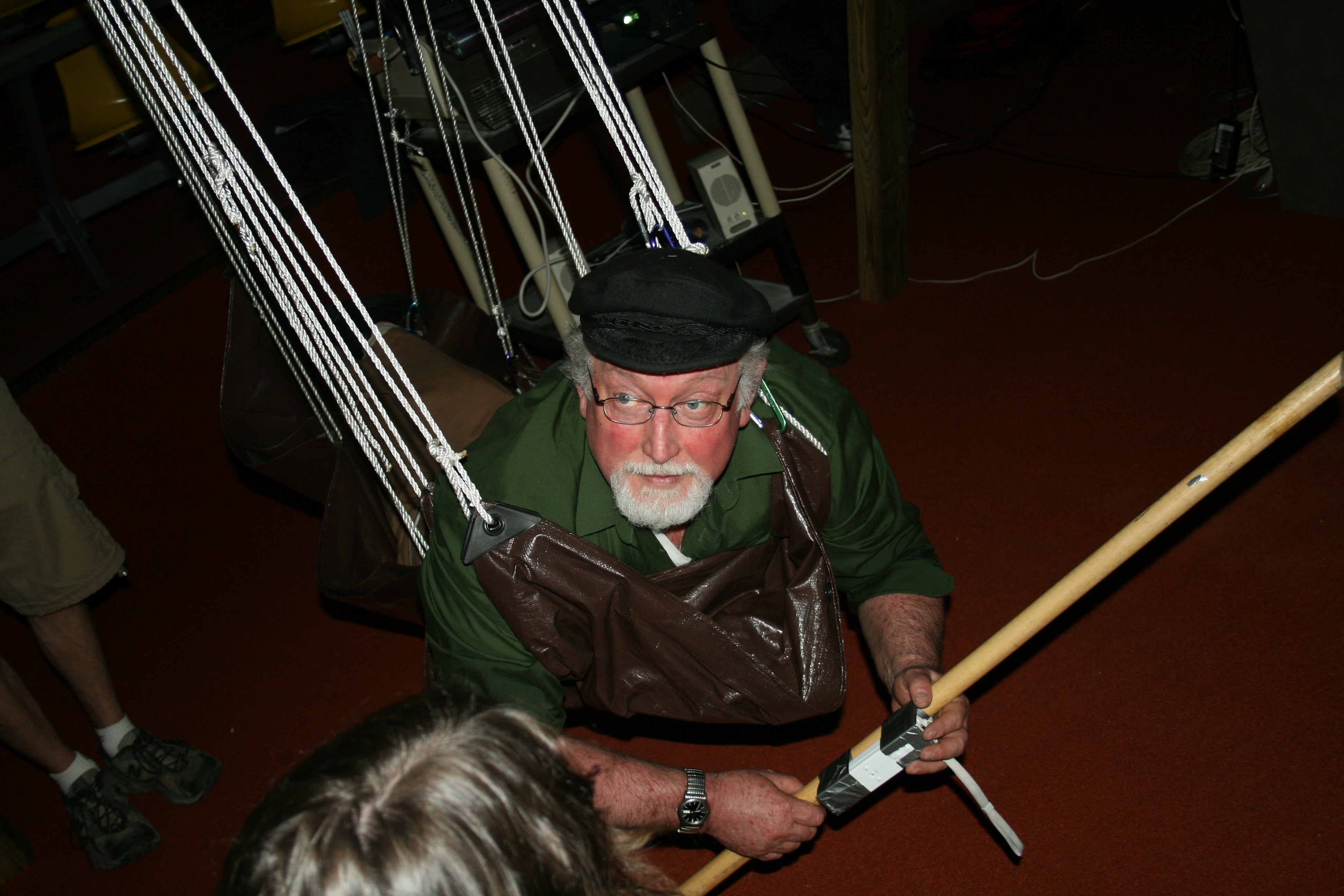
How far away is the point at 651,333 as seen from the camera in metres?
1.13

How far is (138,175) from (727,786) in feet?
9.57

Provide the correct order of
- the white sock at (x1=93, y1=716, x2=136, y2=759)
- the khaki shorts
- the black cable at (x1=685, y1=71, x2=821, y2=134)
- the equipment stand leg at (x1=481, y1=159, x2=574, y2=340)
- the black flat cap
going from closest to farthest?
the black flat cap < the khaki shorts < the white sock at (x1=93, y1=716, x2=136, y2=759) < the equipment stand leg at (x1=481, y1=159, x2=574, y2=340) < the black cable at (x1=685, y1=71, x2=821, y2=134)

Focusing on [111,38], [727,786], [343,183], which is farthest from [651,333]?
[343,183]

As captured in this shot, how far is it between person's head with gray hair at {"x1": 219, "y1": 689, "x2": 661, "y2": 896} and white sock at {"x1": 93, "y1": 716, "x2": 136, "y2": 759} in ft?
5.43

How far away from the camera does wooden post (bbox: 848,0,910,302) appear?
2.35 m

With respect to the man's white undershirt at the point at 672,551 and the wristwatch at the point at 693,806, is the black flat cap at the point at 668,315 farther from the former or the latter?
the wristwatch at the point at 693,806

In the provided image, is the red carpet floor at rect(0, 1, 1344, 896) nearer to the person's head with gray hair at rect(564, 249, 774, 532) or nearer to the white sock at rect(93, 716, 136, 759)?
the white sock at rect(93, 716, 136, 759)

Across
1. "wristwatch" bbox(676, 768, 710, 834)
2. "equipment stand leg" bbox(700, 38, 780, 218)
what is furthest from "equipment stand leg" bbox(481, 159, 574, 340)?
"wristwatch" bbox(676, 768, 710, 834)

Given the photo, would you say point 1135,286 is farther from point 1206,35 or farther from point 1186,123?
point 1206,35

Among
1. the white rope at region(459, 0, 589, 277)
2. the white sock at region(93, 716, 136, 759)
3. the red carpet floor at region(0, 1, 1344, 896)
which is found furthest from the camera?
the white sock at region(93, 716, 136, 759)

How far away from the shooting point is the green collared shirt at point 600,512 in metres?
1.24

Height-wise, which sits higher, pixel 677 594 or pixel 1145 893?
pixel 677 594

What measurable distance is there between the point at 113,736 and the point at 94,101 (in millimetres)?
2219

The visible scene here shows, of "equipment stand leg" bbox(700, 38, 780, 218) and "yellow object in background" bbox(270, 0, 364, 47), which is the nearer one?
"equipment stand leg" bbox(700, 38, 780, 218)
